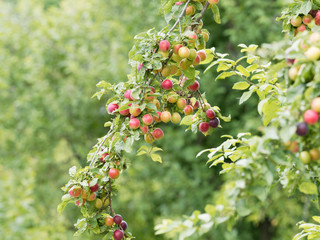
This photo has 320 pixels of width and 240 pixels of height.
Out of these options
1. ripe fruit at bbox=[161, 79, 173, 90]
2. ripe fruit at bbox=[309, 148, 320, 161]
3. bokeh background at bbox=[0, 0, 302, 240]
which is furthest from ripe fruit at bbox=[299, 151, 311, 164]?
bokeh background at bbox=[0, 0, 302, 240]

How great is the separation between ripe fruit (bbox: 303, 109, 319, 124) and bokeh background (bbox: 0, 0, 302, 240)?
3.20 meters

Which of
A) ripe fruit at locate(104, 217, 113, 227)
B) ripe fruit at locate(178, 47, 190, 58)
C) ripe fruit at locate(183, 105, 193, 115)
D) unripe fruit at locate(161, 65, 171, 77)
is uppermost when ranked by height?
unripe fruit at locate(161, 65, 171, 77)

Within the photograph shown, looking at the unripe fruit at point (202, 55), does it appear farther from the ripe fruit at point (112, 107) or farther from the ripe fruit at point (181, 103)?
the ripe fruit at point (112, 107)

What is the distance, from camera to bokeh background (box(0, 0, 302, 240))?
4367 millimetres

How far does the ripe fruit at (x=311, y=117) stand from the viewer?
0.76 metres

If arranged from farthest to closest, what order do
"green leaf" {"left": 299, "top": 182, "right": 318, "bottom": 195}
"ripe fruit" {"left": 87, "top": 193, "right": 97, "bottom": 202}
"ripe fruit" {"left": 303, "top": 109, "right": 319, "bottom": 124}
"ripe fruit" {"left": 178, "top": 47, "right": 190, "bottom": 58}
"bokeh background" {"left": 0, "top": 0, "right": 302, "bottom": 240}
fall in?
1. "bokeh background" {"left": 0, "top": 0, "right": 302, "bottom": 240}
2. "ripe fruit" {"left": 87, "top": 193, "right": 97, "bottom": 202}
3. "ripe fruit" {"left": 178, "top": 47, "right": 190, "bottom": 58}
4. "green leaf" {"left": 299, "top": 182, "right": 318, "bottom": 195}
5. "ripe fruit" {"left": 303, "top": 109, "right": 319, "bottom": 124}

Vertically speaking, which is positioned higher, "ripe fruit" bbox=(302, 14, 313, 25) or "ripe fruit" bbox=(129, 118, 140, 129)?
"ripe fruit" bbox=(302, 14, 313, 25)

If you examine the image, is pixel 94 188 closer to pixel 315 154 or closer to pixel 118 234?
pixel 118 234

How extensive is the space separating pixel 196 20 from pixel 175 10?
7 cm

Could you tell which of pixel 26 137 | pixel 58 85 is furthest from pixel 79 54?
pixel 26 137

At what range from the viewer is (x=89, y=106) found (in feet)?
17.3

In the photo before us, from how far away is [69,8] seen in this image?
5.73 metres

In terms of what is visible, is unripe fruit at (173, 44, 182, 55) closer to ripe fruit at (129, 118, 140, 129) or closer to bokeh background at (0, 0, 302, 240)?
ripe fruit at (129, 118, 140, 129)

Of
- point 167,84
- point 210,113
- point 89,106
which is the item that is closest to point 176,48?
point 167,84
